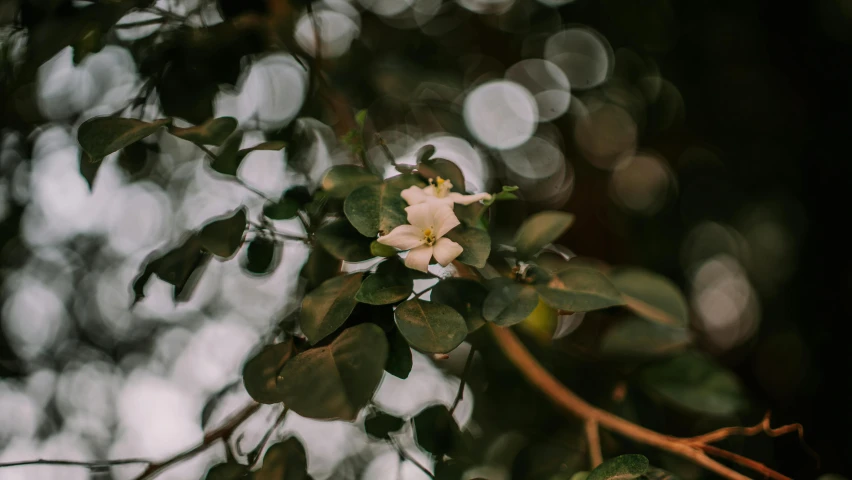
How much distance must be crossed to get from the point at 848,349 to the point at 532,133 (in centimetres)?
86

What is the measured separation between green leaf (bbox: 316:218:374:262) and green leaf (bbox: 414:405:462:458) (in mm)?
185

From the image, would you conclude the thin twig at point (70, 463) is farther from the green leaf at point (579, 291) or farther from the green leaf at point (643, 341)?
the green leaf at point (643, 341)

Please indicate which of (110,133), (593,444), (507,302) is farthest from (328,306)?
(593,444)

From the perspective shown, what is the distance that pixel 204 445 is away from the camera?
1.80 ft

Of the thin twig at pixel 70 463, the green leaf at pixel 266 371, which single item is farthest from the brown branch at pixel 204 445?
the green leaf at pixel 266 371

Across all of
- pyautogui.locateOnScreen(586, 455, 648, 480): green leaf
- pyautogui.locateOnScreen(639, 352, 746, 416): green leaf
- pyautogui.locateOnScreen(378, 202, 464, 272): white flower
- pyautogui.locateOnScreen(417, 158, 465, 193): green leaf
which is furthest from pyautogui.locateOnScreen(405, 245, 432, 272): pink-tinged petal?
pyautogui.locateOnScreen(639, 352, 746, 416): green leaf

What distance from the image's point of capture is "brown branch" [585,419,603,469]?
2.11 ft

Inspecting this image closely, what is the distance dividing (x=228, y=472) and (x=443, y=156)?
0.43m

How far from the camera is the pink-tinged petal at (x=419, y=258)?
458 millimetres

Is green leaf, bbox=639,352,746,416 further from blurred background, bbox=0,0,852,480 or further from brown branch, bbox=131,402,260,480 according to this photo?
brown branch, bbox=131,402,260,480

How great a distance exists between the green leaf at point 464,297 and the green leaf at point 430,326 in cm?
3

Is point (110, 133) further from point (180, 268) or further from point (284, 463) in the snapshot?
point (284, 463)

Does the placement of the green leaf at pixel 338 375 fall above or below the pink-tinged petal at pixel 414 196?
below

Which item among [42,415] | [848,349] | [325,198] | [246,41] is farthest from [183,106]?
[848,349]
